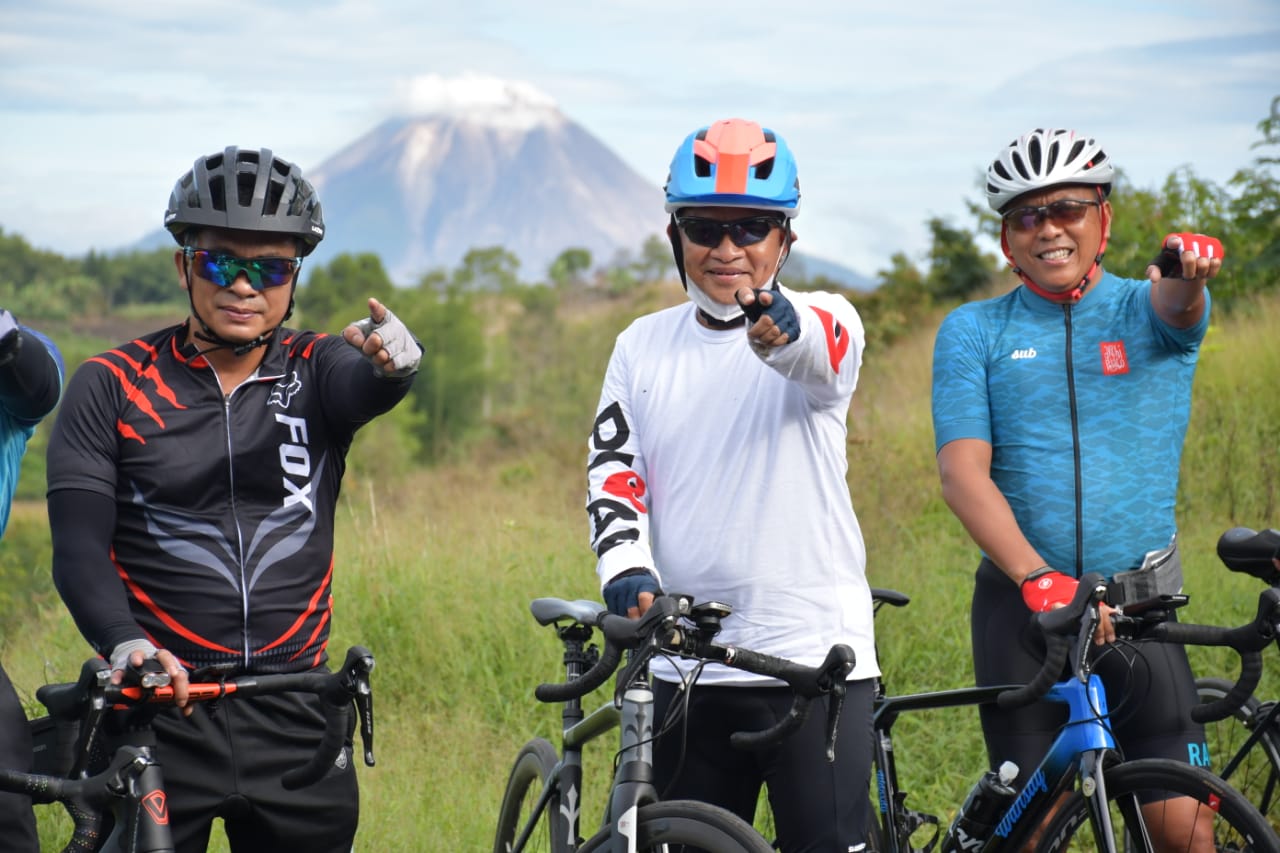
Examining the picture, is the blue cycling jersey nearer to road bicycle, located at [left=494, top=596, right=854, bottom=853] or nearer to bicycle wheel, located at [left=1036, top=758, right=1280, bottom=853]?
bicycle wheel, located at [left=1036, top=758, right=1280, bottom=853]

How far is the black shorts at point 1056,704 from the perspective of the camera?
3.75 m

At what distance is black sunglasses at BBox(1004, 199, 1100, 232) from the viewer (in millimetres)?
4000

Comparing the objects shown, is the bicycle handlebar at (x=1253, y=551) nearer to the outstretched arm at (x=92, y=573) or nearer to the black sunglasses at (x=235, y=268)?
the black sunglasses at (x=235, y=268)

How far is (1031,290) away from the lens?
406 centimetres

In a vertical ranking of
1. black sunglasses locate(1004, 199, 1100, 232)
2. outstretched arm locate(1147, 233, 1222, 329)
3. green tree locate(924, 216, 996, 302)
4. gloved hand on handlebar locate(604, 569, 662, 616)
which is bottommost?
gloved hand on handlebar locate(604, 569, 662, 616)

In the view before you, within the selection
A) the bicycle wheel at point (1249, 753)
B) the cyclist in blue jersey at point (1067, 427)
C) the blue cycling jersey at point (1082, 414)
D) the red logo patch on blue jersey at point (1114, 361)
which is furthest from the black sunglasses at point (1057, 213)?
the bicycle wheel at point (1249, 753)

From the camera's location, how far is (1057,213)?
13.1 ft

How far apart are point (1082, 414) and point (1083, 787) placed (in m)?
1.01

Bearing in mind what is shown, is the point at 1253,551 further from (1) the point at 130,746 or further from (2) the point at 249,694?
(1) the point at 130,746

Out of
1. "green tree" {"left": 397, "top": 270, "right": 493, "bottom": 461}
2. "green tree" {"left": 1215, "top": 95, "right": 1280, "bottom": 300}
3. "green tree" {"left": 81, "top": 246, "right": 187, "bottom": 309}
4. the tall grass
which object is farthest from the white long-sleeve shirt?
"green tree" {"left": 81, "top": 246, "right": 187, "bottom": 309}

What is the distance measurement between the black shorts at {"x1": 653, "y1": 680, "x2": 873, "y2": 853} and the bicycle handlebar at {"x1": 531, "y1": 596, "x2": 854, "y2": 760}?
27 cm

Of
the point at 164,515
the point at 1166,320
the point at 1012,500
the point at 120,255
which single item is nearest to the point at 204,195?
the point at 164,515

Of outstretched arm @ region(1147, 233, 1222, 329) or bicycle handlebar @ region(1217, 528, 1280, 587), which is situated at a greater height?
outstretched arm @ region(1147, 233, 1222, 329)

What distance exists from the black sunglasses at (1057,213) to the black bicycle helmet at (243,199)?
1969 millimetres
